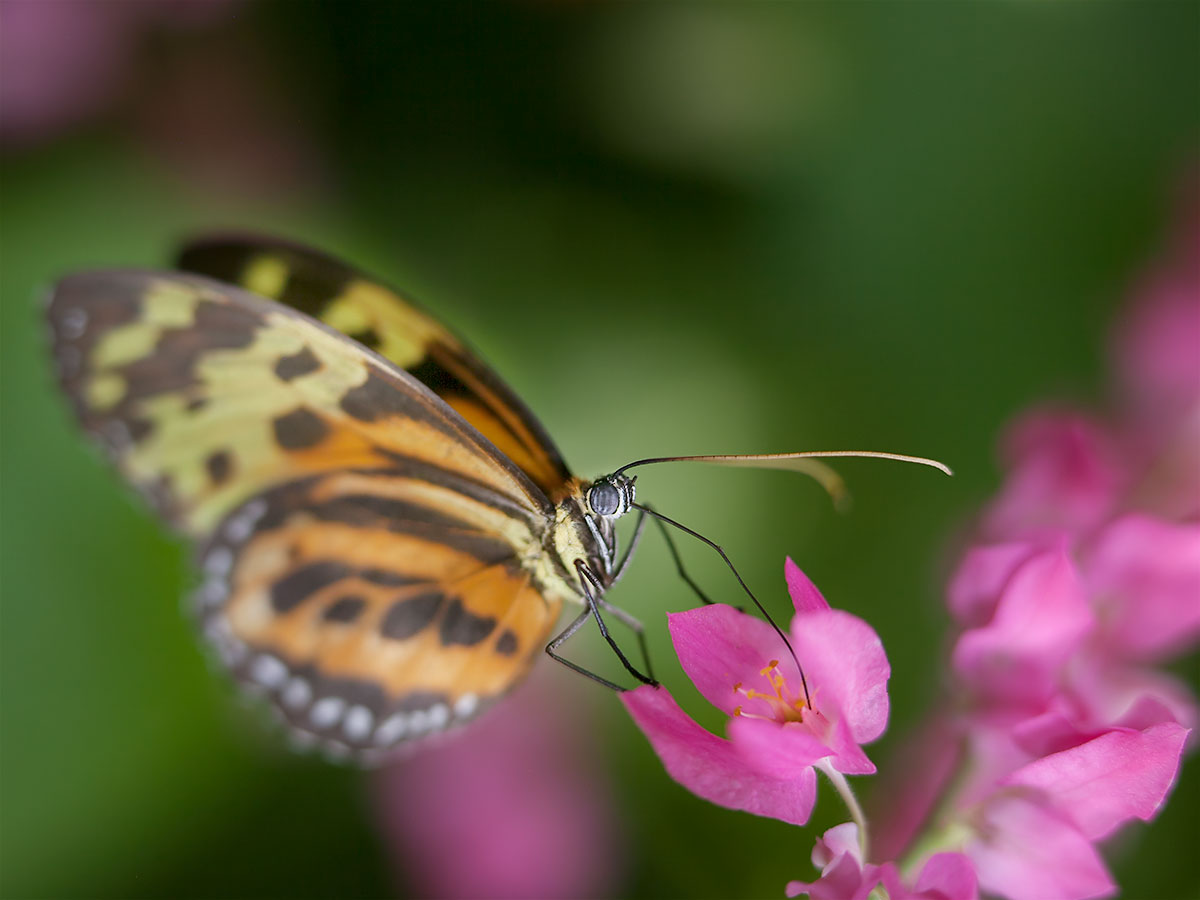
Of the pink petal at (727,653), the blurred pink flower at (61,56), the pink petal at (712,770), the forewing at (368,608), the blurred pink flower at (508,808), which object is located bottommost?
the blurred pink flower at (508,808)

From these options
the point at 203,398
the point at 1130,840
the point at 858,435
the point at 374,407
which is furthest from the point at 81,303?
the point at 1130,840

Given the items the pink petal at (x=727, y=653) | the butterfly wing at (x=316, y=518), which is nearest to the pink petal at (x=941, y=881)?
the pink petal at (x=727, y=653)

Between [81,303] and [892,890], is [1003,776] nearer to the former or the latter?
[892,890]

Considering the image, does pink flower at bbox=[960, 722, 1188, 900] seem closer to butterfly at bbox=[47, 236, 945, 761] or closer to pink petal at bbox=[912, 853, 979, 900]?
pink petal at bbox=[912, 853, 979, 900]

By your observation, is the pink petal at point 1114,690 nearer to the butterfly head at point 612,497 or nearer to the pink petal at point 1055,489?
the pink petal at point 1055,489

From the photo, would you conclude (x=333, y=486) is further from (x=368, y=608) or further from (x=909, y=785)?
(x=909, y=785)

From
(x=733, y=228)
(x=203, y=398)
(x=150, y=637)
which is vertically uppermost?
(x=733, y=228)

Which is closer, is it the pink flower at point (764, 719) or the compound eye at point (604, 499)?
the pink flower at point (764, 719)

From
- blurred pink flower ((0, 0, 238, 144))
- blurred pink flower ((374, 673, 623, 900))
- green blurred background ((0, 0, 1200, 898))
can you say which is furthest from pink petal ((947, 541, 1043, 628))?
blurred pink flower ((0, 0, 238, 144))
